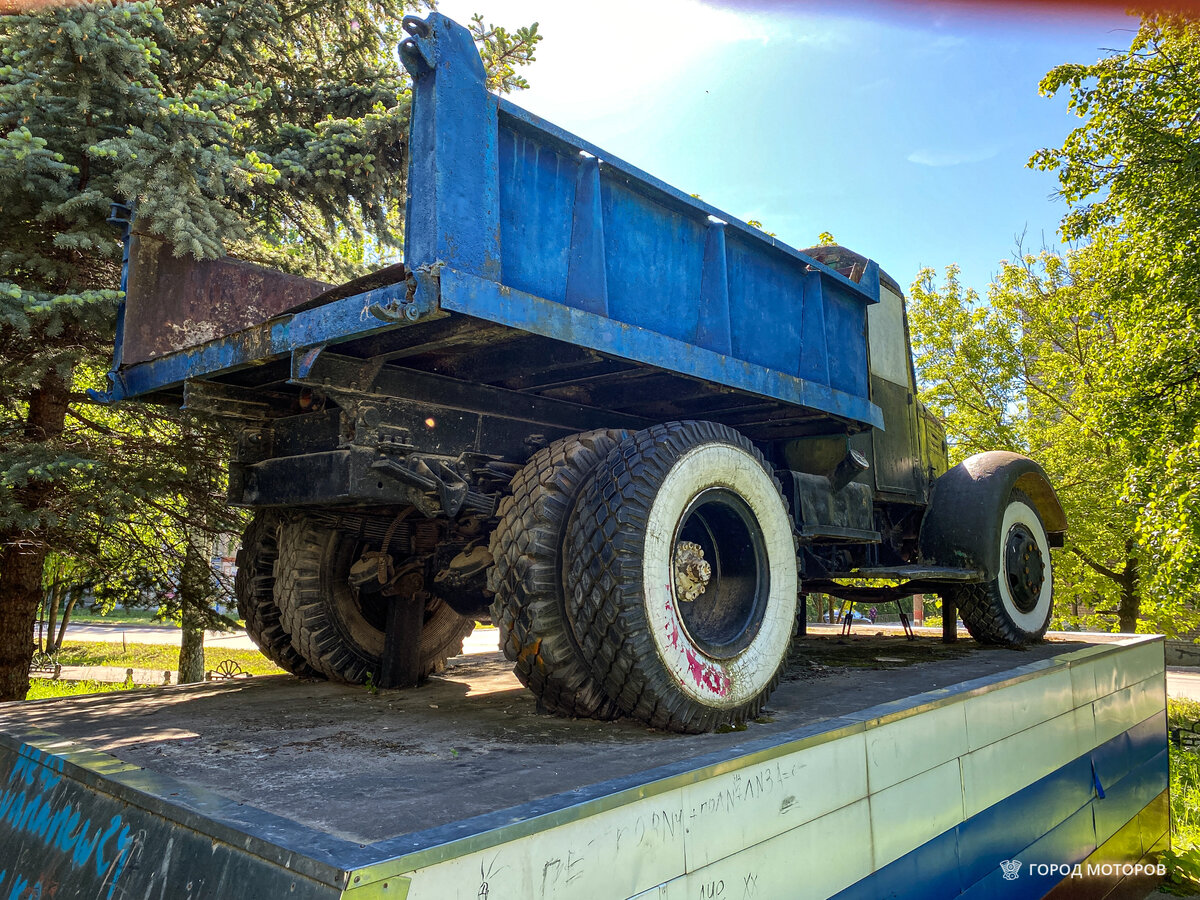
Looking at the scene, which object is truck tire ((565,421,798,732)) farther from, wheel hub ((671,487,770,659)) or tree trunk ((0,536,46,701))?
tree trunk ((0,536,46,701))

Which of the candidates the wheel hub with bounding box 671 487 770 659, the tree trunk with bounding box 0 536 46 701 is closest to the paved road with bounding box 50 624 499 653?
the tree trunk with bounding box 0 536 46 701

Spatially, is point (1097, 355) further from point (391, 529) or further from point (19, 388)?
point (19, 388)

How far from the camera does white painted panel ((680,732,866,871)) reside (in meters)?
2.34

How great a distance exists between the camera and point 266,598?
4809mm

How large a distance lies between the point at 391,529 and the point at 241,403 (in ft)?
3.19

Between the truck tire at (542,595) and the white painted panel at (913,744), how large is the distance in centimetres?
103

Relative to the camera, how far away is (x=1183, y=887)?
6.89 m

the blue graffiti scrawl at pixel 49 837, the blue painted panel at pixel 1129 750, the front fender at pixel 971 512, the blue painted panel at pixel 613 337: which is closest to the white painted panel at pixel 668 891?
the blue graffiti scrawl at pixel 49 837

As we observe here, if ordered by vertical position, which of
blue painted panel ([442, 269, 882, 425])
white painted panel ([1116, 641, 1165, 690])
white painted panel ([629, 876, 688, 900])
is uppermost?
blue painted panel ([442, 269, 882, 425])

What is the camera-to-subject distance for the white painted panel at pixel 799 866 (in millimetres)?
2342

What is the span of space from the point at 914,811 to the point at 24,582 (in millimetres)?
6272

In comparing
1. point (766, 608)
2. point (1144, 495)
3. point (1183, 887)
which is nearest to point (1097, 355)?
point (1144, 495)

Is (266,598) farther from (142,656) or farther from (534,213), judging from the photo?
(142,656)

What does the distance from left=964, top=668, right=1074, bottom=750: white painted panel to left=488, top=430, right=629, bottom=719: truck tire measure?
5.95ft
